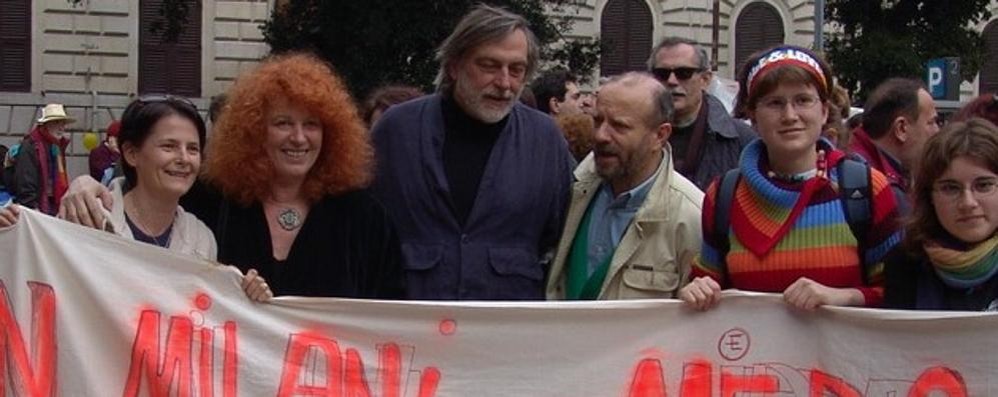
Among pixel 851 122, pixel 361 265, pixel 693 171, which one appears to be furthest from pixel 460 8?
pixel 361 265

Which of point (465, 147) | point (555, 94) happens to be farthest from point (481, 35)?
point (555, 94)

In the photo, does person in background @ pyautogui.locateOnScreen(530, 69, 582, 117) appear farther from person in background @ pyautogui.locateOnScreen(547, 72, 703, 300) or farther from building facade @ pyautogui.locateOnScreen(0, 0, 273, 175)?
building facade @ pyautogui.locateOnScreen(0, 0, 273, 175)

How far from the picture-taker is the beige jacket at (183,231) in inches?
170

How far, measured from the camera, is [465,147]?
477cm

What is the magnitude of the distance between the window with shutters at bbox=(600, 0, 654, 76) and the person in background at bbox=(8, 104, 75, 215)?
16762 millimetres

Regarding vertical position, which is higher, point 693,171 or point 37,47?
point 37,47

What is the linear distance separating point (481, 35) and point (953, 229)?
151 cm

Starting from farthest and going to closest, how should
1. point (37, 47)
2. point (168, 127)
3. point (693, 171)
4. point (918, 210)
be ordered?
point (37, 47), point (693, 171), point (168, 127), point (918, 210)

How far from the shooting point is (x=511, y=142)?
4.75 meters

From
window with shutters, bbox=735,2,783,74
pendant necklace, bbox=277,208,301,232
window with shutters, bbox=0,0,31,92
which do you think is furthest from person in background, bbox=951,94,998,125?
window with shutters, bbox=735,2,783,74

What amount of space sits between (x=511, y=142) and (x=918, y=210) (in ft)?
4.23

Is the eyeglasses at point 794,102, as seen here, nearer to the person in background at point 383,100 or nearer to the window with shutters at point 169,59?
the person in background at point 383,100

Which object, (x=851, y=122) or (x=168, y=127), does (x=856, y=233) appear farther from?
(x=851, y=122)

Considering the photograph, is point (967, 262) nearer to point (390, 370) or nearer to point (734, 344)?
point (734, 344)
